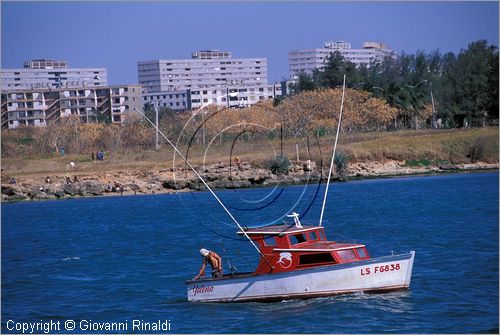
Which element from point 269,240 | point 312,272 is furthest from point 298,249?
point 269,240

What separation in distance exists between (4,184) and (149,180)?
12263 millimetres

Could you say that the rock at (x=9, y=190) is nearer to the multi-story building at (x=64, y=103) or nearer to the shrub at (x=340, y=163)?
the shrub at (x=340, y=163)

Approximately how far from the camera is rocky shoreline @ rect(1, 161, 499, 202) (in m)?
79.7

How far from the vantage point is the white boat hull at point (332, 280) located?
2861 cm

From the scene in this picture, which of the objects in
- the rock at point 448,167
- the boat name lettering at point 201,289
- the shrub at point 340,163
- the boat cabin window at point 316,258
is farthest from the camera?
the rock at point 448,167

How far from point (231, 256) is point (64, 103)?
154 m

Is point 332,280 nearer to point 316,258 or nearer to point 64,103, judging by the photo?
point 316,258

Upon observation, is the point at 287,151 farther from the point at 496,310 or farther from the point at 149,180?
the point at 496,310

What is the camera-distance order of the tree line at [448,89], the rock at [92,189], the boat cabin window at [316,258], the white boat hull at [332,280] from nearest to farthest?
the boat cabin window at [316,258] → the white boat hull at [332,280] → the rock at [92,189] → the tree line at [448,89]

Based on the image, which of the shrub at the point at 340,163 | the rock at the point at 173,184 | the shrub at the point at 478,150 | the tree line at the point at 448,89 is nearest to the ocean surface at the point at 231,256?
the shrub at the point at 340,163

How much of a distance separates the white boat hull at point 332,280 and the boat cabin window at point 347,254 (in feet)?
0.92

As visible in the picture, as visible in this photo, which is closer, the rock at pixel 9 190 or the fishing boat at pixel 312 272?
the fishing boat at pixel 312 272

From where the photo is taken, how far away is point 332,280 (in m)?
28.7

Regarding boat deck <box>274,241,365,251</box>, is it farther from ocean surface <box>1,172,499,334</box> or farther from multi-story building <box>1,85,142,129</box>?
multi-story building <box>1,85,142,129</box>
